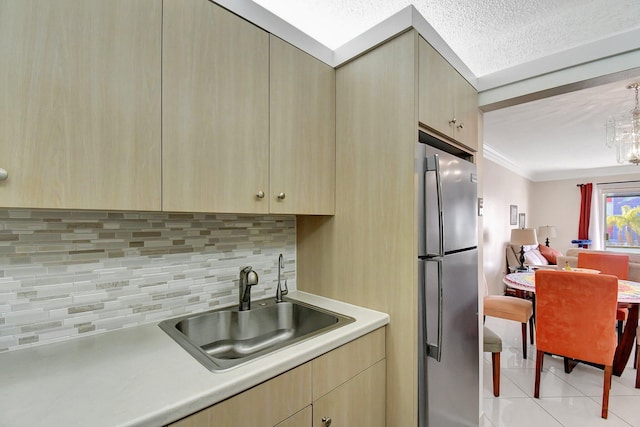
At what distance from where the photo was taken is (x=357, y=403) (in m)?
1.25

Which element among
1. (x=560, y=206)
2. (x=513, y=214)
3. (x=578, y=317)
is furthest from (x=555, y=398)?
(x=560, y=206)

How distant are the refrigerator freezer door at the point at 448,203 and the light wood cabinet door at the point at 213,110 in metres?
0.76

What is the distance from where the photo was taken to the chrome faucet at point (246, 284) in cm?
144

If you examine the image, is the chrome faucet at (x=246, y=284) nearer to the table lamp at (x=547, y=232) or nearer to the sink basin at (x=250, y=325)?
the sink basin at (x=250, y=325)

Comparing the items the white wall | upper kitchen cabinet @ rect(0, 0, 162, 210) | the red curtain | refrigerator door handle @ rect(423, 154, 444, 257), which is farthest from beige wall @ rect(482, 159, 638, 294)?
upper kitchen cabinet @ rect(0, 0, 162, 210)

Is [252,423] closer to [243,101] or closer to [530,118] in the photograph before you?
[243,101]

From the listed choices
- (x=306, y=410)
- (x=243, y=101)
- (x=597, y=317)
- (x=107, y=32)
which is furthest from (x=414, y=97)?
(x=597, y=317)

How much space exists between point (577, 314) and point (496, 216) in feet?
10.3

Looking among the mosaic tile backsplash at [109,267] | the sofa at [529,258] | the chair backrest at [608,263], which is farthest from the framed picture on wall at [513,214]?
the mosaic tile backsplash at [109,267]

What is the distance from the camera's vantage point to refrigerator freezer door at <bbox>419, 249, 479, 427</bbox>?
1362mm

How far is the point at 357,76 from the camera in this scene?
1514mm

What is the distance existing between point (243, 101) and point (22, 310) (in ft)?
3.65

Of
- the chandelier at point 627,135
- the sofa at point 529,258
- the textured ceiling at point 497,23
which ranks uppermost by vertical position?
the textured ceiling at point 497,23

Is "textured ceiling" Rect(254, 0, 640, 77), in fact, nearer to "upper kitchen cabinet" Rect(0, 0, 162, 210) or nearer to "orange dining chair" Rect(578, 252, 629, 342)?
"upper kitchen cabinet" Rect(0, 0, 162, 210)
